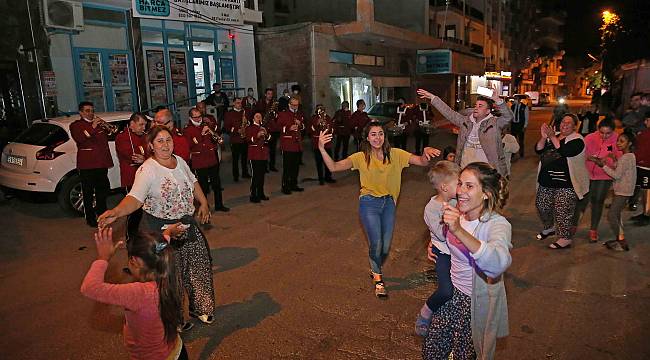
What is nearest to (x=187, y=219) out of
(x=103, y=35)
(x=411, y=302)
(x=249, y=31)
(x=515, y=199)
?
(x=411, y=302)

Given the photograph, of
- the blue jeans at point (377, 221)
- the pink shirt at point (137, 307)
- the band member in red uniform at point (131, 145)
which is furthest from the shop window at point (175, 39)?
the pink shirt at point (137, 307)

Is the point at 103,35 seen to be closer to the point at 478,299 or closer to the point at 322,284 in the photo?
the point at 322,284

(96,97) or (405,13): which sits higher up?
(405,13)

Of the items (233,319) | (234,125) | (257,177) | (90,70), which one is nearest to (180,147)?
(257,177)

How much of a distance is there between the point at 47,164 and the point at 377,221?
6.23m

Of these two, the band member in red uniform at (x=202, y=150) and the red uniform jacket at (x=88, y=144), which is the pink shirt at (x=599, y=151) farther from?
the red uniform jacket at (x=88, y=144)

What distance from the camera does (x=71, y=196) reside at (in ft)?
27.7

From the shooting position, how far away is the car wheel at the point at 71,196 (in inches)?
328

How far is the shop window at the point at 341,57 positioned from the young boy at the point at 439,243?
1868 centimetres

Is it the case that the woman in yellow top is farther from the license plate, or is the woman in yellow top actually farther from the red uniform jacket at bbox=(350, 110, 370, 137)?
the red uniform jacket at bbox=(350, 110, 370, 137)

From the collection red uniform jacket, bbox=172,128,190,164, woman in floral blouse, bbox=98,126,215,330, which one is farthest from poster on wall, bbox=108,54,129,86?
woman in floral blouse, bbox=98,126,215,330

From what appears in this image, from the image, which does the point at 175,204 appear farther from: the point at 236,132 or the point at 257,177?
the point at 236,132

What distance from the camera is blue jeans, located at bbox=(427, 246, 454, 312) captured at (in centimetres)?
328

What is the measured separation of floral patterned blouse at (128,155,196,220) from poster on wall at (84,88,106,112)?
12218 millimetres
